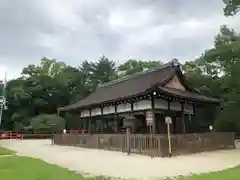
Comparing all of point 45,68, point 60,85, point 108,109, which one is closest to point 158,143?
point 108,109

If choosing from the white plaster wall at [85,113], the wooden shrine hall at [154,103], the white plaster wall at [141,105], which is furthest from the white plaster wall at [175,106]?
the white plaster wall at [85,113]

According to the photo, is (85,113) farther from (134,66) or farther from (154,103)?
(134,66)

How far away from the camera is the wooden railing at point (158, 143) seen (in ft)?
40.0

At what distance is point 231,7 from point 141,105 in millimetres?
7330

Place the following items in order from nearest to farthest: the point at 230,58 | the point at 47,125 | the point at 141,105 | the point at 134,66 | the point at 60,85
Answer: the point at 230,58 → the point at 141,105 → the point at 47,125 → the point at 60,85 → the point at 134,66

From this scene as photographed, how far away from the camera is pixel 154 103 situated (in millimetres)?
15320

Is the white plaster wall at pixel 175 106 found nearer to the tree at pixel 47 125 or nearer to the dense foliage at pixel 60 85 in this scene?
the dense foliage at pixel 60 85

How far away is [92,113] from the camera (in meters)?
21.8

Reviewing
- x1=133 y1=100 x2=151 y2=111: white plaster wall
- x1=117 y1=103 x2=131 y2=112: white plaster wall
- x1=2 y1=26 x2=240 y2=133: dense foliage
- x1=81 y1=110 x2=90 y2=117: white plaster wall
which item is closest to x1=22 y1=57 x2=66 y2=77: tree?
x1=2 y1=26 x2=240 y2=133: dense foliage

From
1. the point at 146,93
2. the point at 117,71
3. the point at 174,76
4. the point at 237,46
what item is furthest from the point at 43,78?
the point at 237,46

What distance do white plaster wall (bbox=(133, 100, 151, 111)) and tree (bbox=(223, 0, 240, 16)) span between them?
638cm

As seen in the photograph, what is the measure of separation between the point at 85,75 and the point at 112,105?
3509cm

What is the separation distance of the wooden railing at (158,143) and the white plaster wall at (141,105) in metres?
2.62

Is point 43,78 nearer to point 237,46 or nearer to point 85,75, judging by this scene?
point 85,75
